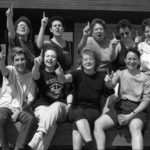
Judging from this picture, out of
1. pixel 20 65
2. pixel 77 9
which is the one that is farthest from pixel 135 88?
pixel 77 9

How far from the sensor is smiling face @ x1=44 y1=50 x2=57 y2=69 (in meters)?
5.19

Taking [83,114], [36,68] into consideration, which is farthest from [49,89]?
[83,114]

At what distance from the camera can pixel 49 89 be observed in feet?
17.1

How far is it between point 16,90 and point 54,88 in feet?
1.90

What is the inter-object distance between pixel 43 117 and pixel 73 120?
46cm

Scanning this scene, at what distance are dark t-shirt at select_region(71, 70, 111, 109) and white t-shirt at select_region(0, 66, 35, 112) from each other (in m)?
0.68

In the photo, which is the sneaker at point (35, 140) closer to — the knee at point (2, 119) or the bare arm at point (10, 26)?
the knee at point (2, 119)

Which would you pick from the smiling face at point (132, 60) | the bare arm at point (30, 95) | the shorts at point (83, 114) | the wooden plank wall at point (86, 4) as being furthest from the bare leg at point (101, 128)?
the wooden plank wall at point (86, 4)

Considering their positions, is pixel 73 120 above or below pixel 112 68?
below

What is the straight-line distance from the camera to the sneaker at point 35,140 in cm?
450

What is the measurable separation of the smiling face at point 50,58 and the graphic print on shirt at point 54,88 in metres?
0.24

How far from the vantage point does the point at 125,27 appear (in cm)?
605

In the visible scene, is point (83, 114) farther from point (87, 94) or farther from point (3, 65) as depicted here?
point (3, 65)

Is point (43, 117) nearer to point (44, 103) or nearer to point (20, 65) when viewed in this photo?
point (44, 103)
